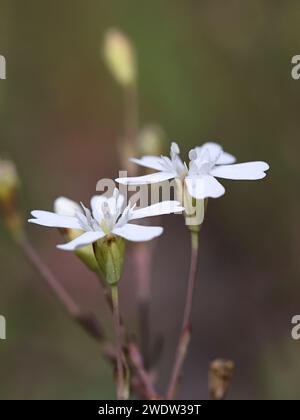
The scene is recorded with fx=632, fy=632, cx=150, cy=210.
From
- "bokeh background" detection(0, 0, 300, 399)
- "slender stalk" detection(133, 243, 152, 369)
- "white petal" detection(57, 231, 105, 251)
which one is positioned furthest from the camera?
"bokeh background" detection(0, 0, 300, 399)

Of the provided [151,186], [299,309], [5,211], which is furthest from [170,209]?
[299,309]

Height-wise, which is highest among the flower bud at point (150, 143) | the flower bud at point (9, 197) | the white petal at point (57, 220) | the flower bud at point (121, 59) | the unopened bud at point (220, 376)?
the flower bud at point (121, 59)

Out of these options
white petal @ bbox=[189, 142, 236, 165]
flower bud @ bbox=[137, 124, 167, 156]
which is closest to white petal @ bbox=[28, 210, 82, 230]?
white petal @ bbox=[189, 142, 236, 165]

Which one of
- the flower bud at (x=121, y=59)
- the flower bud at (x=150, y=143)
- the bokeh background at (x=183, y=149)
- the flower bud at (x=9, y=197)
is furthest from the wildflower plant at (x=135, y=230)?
the bokeh background at (x=183, y=149)

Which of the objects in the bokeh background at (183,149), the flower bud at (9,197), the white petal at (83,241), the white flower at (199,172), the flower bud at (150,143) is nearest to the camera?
the white petal at (83,241)

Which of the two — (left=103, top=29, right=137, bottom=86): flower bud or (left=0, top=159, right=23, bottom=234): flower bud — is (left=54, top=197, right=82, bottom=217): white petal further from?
(left=103, top=29, right=137, bottom=86): flower bud

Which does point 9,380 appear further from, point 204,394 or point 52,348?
point 204,394

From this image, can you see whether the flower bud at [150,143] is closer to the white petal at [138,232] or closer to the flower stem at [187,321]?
the flower stem at [187,321]
